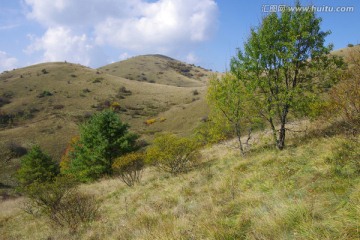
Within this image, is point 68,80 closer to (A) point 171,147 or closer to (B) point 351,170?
(A) point 171,147

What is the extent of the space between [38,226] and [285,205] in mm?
12656

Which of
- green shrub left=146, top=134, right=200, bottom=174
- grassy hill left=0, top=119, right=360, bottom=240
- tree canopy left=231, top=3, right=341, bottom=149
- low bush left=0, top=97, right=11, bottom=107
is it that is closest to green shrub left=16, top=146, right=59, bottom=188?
green shrub left=146, top=134, right=200, bottom=174

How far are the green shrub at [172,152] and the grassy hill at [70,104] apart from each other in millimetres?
33372

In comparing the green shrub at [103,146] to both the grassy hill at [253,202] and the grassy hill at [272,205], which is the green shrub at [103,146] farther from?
the grassy hill at [272,205]

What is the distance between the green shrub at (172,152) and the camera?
16469mm

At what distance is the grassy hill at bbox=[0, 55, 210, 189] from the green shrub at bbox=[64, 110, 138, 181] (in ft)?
67.7

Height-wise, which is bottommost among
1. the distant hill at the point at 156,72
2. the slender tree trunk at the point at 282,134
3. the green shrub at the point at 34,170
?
the green shrub at the point at 34,170

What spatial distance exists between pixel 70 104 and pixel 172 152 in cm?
6141

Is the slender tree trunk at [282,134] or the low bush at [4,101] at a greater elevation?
the low bush at [4,101]

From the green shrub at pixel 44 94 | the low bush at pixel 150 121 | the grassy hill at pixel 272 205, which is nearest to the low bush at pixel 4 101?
the green shrub at pixel 44 94

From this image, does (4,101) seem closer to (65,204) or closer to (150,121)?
(150,121)

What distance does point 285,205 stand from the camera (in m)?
5.35

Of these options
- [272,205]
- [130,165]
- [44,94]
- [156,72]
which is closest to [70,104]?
[44,94]

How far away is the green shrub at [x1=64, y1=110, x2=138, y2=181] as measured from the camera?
25.7m
